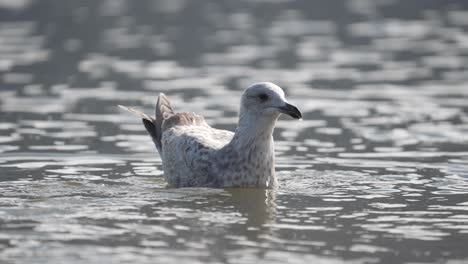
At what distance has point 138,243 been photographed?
33.0ft

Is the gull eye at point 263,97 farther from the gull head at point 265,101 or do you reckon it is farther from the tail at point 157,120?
the tail at point 157,120

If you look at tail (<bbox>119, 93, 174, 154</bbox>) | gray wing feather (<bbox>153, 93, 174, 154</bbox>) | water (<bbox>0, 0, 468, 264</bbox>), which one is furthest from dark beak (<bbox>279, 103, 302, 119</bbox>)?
tail (<bbox>119, 93, 174, 154</bbox>)

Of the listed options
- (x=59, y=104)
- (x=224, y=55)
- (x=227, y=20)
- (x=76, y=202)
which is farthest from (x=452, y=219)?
(x=227, y=20)

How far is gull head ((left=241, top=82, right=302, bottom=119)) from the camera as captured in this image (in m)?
12.2

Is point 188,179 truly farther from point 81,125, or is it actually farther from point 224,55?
point 224,55

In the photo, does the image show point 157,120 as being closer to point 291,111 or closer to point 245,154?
point 245,154

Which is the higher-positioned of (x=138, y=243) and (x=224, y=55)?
(x=224, y=55)

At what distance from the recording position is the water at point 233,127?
10.3m

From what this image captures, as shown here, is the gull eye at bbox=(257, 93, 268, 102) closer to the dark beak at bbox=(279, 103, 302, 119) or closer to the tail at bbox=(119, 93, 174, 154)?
the dark beak at bbox=(279, 103, 302, 119)

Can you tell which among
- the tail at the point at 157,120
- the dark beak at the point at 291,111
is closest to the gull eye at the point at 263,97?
the dark beak at the point at 291,111

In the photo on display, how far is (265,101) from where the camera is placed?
12328 millimetres

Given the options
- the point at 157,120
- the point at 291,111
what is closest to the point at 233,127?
the point at 157,120

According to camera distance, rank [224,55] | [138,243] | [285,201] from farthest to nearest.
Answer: [224,55], [285,201], [138,243]

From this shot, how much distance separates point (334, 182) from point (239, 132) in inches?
49.1
